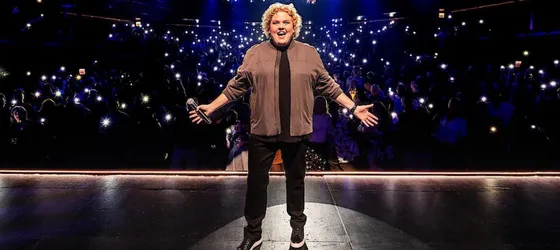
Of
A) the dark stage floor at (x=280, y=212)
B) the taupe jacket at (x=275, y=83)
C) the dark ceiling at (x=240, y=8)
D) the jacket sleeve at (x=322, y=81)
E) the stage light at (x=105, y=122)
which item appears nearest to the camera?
the taupe jacket at (x=275, y=83)

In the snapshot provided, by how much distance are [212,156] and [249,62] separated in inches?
212

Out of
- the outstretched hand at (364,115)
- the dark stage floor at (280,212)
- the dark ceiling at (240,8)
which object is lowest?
the dark stage floor at (280,212)

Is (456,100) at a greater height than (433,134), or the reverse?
(456,100)

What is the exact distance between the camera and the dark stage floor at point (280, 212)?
358cm

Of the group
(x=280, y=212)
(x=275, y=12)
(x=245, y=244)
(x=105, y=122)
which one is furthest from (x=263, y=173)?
(x=105, y=122)

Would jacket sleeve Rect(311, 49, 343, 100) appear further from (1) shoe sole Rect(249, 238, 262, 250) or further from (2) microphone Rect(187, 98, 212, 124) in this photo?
(1) shoe sole Rect(249, 238, 262, 250)

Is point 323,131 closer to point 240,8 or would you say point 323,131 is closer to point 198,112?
point 198,112

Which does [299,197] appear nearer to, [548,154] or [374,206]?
[374,206]

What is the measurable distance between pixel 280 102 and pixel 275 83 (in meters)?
0.14

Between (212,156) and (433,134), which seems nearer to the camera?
(433,134)

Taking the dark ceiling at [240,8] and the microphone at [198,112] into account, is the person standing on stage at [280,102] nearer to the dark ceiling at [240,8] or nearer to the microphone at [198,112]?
the microphone at [198,112]

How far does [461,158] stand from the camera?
753cm

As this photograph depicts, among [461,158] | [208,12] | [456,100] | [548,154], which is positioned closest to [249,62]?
[456,100]

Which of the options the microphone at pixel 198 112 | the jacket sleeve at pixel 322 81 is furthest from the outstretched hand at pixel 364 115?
the microphone at pixel 198 112
